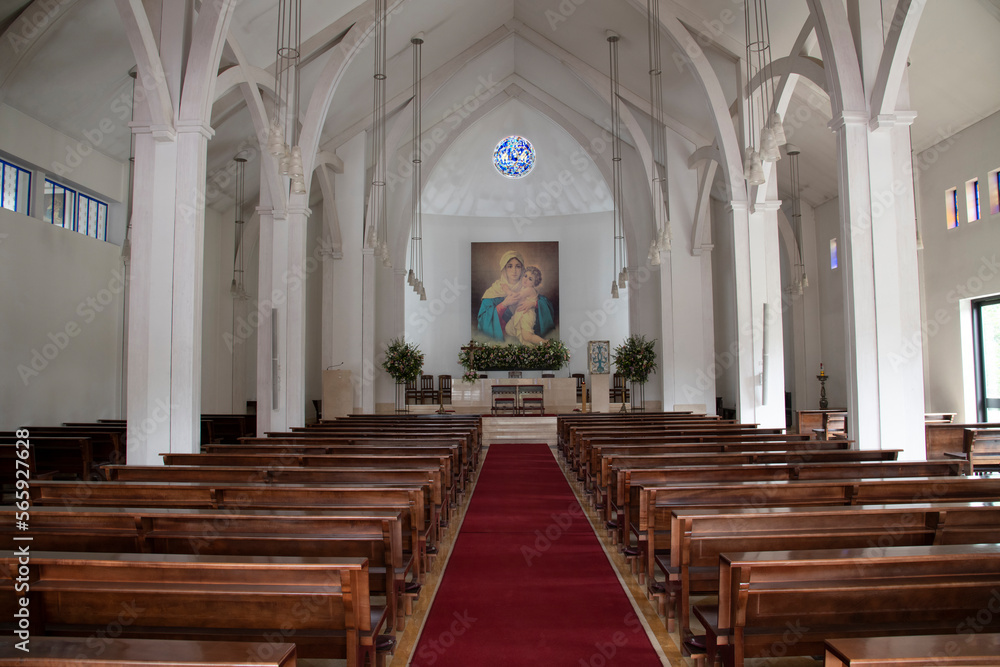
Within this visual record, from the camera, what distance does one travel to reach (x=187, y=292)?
730 centimetres

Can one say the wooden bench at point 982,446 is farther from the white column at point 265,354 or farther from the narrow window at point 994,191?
the white column at point 265,354

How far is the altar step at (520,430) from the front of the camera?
14234mm

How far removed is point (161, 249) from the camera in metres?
7.27

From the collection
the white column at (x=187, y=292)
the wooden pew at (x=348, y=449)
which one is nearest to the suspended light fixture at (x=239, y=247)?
the white column at (x=187, y=292)

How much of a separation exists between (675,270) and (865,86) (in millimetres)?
8530

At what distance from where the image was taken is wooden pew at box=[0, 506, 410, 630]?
3070 mm

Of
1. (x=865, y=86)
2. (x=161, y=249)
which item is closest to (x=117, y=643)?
(x=161, y=249)

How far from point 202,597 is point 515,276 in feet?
64.8

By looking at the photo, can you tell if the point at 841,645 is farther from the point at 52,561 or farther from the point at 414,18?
the point at 414,18

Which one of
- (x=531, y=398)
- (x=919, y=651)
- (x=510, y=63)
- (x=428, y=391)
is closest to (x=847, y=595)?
(x=919, y=651)

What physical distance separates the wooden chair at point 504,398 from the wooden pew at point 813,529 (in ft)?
44.4

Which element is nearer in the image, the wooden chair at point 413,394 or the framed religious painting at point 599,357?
the framed religious painting at point 599,357

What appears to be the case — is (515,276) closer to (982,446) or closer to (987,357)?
(987,357)

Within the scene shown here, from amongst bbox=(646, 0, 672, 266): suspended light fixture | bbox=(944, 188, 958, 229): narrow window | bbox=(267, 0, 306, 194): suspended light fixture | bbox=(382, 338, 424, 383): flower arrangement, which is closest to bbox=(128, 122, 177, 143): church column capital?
bbox=(267, 0, 306, 194): suspended light fixture
